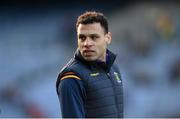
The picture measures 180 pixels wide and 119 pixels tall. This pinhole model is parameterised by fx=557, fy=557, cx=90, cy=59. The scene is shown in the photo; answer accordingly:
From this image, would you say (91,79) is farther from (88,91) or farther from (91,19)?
(91,19)

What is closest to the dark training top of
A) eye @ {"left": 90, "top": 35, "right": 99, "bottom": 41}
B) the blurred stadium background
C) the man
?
the man

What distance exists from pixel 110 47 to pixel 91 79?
16.0 ft

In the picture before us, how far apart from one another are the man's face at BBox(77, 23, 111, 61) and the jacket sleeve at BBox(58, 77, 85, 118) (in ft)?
0.79

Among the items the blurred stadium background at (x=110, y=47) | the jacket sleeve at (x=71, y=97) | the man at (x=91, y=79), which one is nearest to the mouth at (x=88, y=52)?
the man at (x=91, y=79)

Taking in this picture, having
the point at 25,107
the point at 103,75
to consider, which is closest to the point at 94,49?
the point at 103,75

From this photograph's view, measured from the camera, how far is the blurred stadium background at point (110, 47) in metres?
7.85

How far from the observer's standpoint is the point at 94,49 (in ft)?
10.8

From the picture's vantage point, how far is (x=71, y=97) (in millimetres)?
3025

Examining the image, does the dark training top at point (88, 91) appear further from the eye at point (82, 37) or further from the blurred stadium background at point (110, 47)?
the blurred stadium background at point (110, 47)

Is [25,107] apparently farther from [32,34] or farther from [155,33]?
[155,33]

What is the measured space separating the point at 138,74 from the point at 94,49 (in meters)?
4.72

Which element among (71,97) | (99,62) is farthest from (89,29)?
(71,97)

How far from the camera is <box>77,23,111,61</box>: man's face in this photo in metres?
3.25

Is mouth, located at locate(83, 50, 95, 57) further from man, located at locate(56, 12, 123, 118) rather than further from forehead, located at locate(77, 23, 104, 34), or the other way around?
forehead, located at locate(77, 23, 104, 34)
